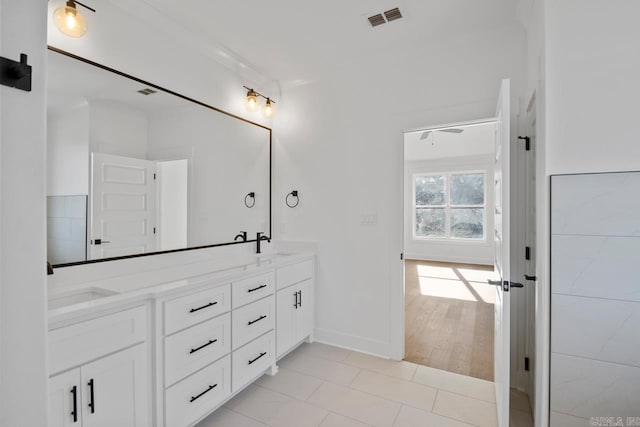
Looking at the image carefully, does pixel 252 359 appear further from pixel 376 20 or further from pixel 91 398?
pixel 376 20

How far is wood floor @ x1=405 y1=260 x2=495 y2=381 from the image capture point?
270 cm

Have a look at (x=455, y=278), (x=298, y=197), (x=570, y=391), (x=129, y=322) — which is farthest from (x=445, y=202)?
(x=129, y=322)

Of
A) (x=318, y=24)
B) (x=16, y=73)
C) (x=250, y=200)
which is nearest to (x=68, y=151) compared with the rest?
(x=16, y=73)

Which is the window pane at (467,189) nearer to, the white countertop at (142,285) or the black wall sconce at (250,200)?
the black wall sconce at (250,200)

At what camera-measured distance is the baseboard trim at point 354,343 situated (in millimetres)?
2771

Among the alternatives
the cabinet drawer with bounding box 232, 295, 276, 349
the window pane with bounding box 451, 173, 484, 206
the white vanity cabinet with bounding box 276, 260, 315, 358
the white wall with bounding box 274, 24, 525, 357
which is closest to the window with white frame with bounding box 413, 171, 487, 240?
the window pane with bounding box 451, 173, 484, 206

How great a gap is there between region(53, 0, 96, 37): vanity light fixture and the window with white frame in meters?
6.99

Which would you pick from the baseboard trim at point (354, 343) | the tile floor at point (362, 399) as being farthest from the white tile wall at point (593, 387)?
the baseboard trim at point (354, 343)

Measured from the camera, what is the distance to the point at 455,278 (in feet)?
18.5

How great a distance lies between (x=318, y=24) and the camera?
2.32 meters

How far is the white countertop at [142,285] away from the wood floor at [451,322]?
5.49 feet

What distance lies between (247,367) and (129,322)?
0.97 metres

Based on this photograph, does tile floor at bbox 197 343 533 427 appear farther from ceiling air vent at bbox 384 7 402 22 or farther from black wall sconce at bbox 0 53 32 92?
ceiling air vent at bbox 384 7 402 22

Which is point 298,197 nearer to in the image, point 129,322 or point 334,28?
point 334,28
